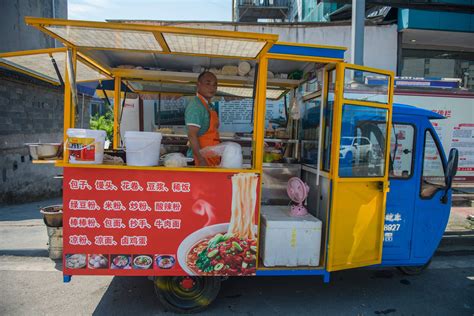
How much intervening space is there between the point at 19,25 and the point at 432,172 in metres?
10.9

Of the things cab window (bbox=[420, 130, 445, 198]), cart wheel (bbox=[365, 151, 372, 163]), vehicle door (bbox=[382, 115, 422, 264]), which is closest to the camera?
cart wheel (bbox=[365, 151, 372, 163])

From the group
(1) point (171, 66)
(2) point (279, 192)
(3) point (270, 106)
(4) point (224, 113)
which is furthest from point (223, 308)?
(4) point (224, 113)

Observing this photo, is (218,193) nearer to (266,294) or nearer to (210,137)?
(210,137)

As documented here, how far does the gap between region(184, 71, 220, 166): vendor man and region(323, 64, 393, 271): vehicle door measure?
126 cm

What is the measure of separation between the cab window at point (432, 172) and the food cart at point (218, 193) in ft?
0.72

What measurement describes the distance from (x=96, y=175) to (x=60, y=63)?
152 cm

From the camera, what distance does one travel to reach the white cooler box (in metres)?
3.31

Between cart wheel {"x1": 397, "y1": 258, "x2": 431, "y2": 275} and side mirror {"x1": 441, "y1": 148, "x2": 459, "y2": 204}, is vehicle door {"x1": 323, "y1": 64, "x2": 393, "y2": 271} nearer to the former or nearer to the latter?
side mirror {"x1": 441, "y1": 148, "x2": 459, "y2": 204}

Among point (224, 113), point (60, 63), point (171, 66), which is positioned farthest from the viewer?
point (224, 113)

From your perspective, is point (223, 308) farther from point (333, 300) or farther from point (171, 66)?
point (171, 66)

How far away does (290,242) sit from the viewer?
131 inches

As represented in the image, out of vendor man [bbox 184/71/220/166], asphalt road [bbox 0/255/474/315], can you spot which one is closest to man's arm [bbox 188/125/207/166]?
vendor man [bbox 184/71/220/166]

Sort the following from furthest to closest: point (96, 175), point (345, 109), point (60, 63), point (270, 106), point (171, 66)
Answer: point (270, 106) → point (171, 66) → point (60, 63) → point (345, 109) → point (96, 175)

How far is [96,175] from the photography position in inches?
117
